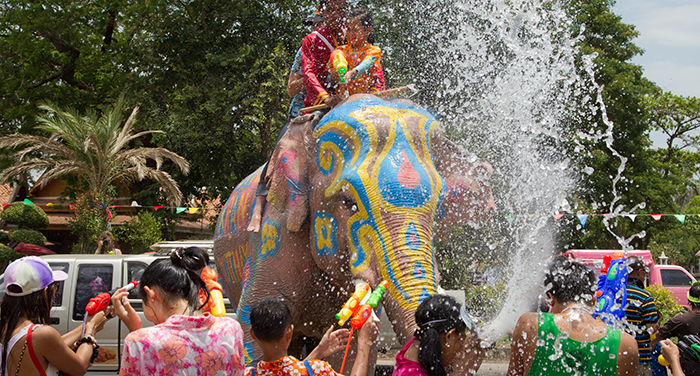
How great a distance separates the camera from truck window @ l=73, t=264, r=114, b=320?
805 centimetres

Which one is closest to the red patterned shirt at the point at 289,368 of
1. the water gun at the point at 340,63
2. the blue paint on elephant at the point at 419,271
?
the blue paint on elephant at the point at 419,271

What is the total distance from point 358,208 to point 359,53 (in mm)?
1743

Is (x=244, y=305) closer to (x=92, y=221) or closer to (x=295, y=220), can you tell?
(x=295, y=220)

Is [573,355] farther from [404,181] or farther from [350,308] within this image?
[404,181]

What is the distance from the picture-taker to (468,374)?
130 inches

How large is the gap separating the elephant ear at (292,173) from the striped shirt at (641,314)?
2981mm

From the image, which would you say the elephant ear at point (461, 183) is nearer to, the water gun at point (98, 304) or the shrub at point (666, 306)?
the water gun at point (98, 304)

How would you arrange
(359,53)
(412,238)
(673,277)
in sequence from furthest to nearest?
(673,277) < (359,53) < (412,238)

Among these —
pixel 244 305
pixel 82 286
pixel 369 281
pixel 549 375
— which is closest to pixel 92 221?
pixel 82 286

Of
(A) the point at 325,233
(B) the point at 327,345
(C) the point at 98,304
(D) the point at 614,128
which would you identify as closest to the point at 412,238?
(A) the point at 325,233

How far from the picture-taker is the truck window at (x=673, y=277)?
1670 cm

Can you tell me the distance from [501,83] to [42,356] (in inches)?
192

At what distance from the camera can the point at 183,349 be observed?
2.54 meters

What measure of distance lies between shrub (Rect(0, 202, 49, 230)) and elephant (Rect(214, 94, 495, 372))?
12.6m
